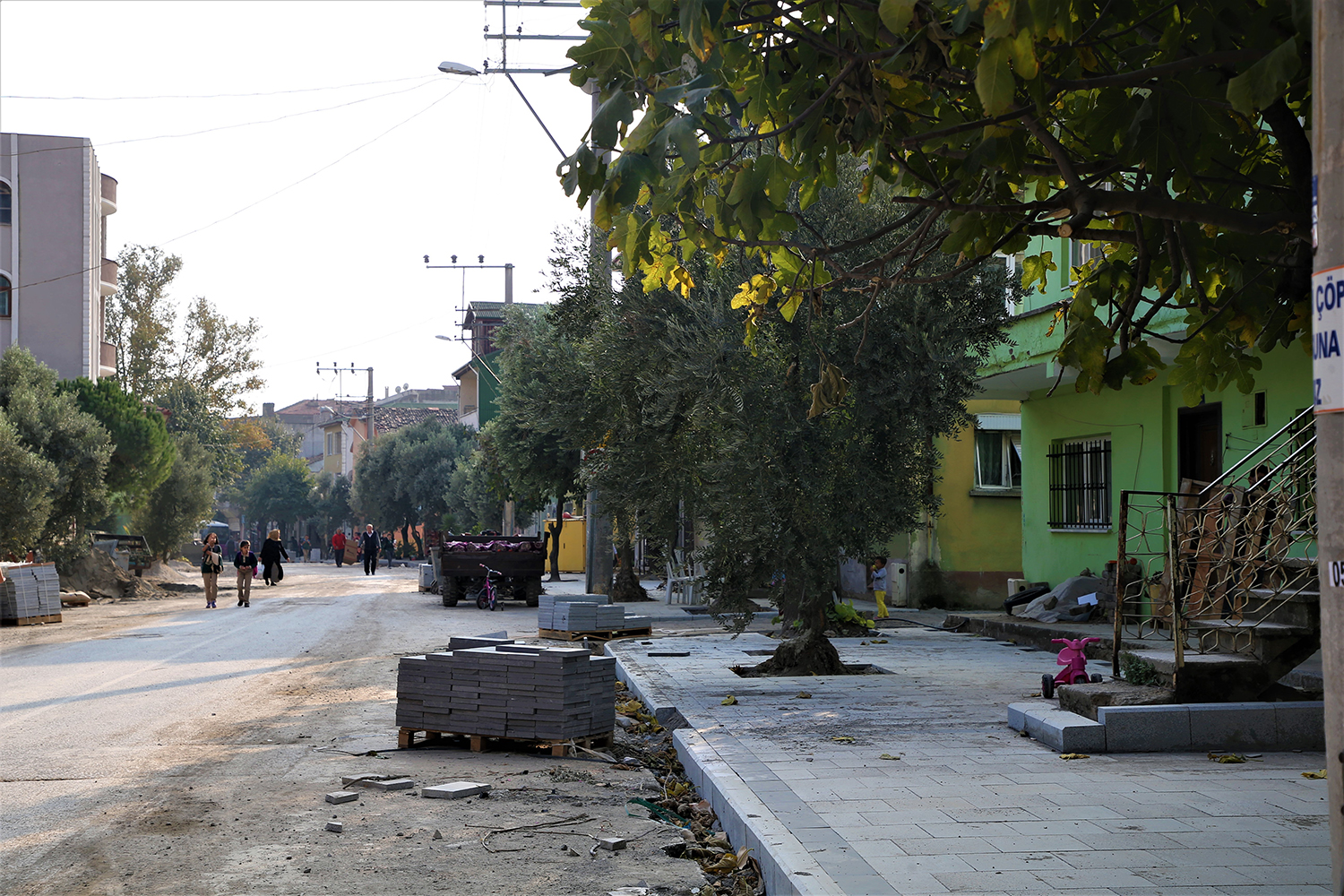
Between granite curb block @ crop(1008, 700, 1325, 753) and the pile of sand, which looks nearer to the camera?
granite curb block @ crop(1008, 700, 1325, 753)

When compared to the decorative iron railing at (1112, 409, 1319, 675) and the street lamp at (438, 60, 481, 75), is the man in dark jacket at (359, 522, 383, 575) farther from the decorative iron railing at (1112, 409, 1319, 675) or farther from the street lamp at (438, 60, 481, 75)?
the decorative iron railing at (1112, 409, 1319, 675)

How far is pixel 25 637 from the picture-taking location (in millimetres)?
18094

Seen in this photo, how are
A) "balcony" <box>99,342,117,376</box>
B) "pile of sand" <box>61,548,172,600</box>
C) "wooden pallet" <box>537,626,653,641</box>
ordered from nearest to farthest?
"wooden pallet" <box>537,626,653,641</box> → "pile of sand" <box>61,548,172,600</box> → "balcony" <box>99,342,117,376</box>

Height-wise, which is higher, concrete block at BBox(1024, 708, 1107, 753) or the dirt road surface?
concrete block at BBox(1024, 708, 1107, 753)

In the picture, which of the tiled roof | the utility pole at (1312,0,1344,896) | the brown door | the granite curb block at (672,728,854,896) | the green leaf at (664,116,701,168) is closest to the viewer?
the utility pole at (1312,0,1344,896)

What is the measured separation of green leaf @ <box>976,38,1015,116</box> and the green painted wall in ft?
29.1

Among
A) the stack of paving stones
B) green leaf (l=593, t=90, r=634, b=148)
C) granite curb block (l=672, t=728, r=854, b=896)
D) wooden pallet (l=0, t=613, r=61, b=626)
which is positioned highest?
green leaf (l=593, t=90, r=634, b=148)

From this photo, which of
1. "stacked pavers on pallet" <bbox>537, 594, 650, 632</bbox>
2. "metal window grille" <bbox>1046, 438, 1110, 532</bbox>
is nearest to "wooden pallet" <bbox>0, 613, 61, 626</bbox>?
"stacked pavers on pallet" <bbox>537, 594, 650, 632</bbox>

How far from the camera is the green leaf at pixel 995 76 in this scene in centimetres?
349

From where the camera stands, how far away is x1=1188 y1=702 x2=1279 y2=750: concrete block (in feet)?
25.1

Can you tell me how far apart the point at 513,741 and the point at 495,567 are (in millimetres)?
18119

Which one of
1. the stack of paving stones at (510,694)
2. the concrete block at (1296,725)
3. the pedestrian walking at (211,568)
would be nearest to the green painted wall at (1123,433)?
the concrete block at (1296,725)

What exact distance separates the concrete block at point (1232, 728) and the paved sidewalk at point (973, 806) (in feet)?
0.48

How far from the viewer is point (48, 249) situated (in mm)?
38062
